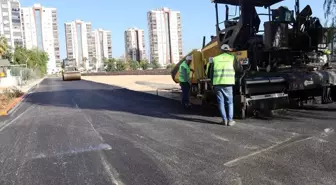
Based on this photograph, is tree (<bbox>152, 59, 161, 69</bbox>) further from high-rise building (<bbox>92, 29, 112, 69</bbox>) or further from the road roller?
the road roller

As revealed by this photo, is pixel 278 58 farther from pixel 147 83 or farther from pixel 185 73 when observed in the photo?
pixel 147 83

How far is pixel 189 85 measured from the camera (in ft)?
33.0

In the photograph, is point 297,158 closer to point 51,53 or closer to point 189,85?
point 189,85

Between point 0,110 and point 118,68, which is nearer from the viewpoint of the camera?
point 0,110

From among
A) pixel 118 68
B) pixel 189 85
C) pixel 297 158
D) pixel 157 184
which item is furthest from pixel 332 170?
pixel 118 68

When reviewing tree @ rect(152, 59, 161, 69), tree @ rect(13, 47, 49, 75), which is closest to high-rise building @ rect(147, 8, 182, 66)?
tree @ rect(152, 59, 161, 69)

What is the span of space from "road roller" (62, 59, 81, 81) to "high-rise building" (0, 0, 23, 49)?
174ft

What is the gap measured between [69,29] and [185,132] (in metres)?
129

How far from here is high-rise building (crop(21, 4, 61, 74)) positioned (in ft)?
348

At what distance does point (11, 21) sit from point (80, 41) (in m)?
41.2

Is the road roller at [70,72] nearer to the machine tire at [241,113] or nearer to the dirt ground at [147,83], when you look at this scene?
the dirt ground at [147,83]

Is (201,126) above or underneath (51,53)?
underneath

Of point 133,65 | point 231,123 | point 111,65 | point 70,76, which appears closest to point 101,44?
point 111,65

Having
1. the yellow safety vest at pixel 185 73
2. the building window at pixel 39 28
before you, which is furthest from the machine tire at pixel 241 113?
Result: the building window at pixel 39 28
